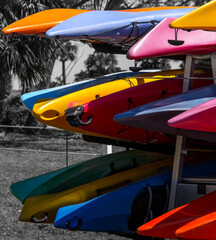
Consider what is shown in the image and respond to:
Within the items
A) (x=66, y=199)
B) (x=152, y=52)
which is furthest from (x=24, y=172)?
(x=152, y=52)

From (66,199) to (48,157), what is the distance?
7.37m

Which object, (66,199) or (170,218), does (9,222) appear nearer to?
(66,199)

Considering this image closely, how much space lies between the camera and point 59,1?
1166 cm

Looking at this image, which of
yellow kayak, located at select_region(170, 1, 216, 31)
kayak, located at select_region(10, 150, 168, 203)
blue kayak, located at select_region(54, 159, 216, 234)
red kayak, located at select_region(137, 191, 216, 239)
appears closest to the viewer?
yellow kayak, located at select_region(170, 1, 216, 31)

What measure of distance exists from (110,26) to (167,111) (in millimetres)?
1063

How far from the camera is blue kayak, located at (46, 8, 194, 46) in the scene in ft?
12.8

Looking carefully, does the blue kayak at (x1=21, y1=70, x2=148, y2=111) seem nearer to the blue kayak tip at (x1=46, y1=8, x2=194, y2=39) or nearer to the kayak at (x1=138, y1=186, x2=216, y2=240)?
the blue kayak tip at (x1=46, y1=8, x2=194, y2=39)

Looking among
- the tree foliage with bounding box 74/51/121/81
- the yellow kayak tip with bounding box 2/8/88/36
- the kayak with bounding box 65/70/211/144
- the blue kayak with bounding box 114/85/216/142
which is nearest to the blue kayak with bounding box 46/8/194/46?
the yellow kayak tip with bounding box 2/8/88/36

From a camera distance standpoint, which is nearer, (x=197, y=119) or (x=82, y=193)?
(x=197, y=119)

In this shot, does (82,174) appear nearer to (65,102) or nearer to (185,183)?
(65,102)

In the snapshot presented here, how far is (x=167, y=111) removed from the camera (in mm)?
3297

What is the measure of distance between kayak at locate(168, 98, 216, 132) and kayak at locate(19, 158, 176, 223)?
127cm

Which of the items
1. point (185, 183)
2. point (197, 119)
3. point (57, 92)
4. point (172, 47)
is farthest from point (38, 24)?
point (197, 119)

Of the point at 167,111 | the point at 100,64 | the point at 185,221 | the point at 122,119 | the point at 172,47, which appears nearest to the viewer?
the point at 185,221
